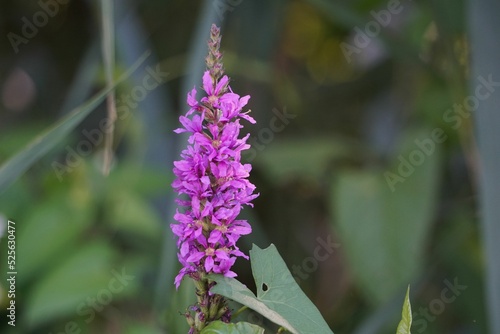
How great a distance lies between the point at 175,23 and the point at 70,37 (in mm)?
267

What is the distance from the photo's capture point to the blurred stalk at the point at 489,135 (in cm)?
69

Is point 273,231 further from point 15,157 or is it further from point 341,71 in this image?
point 15,157

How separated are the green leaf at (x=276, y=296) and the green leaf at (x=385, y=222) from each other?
752 mm

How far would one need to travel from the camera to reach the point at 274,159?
4.34 feet

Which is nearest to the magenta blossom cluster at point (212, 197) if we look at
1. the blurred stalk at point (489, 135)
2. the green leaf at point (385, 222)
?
the blurred stalk at point (489, 135)

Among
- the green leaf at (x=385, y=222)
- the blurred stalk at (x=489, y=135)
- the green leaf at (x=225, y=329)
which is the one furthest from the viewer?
the green leaf at (x=385, y=222)

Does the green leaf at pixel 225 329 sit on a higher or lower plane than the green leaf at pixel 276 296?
lower

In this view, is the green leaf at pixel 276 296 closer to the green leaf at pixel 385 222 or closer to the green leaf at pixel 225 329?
the green leaf at pixel 225 329

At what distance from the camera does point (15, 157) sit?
513 millimetres

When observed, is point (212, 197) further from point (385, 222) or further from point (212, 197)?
point (385, 222)

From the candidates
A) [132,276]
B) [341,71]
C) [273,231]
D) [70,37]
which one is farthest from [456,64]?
[70,37]

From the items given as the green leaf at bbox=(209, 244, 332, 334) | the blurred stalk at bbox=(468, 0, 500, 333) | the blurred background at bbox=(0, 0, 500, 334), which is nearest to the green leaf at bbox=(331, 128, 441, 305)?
the blurred background at bbox=(0, 0, 500, 334)

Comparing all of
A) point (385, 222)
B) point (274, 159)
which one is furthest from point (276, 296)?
point (274, 159)

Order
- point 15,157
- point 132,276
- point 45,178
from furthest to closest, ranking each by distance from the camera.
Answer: point 45,178
point 132,276
point 15,157
